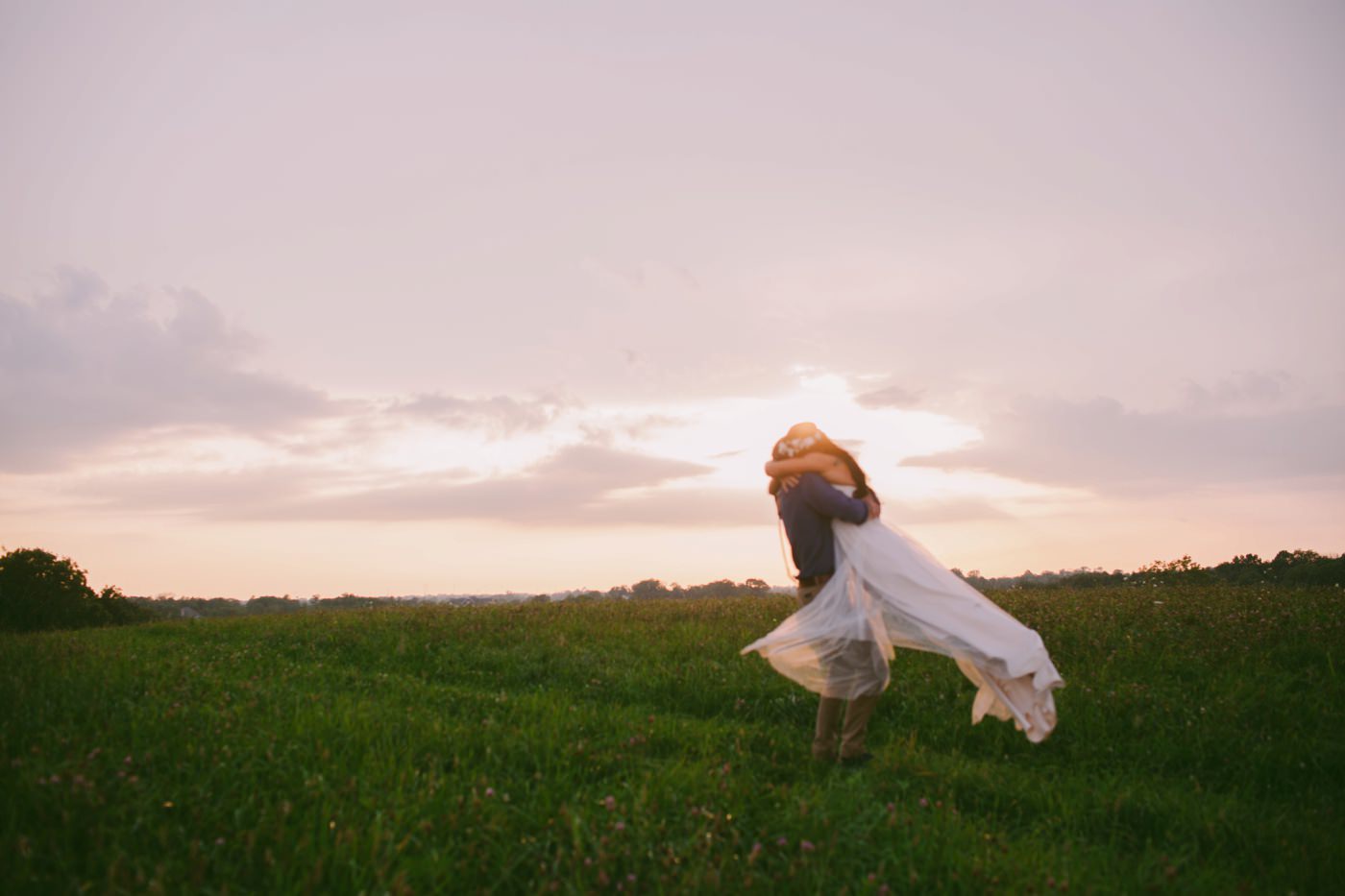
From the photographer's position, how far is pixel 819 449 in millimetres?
7914

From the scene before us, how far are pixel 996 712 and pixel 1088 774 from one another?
3.45 ft

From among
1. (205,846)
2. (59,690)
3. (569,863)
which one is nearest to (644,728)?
(569,863)

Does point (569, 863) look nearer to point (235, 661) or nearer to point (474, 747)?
point (474, 747)

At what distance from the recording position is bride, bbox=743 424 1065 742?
7.33m

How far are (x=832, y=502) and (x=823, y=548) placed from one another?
2.08 feet

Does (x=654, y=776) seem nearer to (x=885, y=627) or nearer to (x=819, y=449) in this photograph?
(x=885, y=627)

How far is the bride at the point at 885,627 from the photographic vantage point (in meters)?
7.33

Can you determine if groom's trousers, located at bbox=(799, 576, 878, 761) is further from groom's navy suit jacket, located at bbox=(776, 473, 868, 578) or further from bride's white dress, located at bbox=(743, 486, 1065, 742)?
groom's navy suit jacket, located at bbox=(776, 473, 868, 578)

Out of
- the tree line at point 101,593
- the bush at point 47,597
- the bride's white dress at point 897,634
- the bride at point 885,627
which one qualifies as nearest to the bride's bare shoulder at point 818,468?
the bride at point 885,627

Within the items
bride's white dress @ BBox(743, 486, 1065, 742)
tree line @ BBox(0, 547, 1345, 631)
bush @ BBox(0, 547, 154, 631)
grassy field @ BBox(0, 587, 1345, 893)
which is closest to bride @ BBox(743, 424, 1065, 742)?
bride's white dress @ BBox(743, 486, 1065, 742)

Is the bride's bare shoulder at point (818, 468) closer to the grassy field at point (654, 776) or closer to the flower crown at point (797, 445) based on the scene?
Result: the flower crown at point (797, 445)

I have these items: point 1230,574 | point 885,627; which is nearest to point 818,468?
point 885,627

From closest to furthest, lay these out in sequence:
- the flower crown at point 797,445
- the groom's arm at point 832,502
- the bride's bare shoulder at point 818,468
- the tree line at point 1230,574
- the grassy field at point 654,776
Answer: the grassy field at point 654,776, the groom's arm at point 832,502, the bride's bare shoulder at point 818,468, the flower crown at point 797,445, the tree line at point 1230,574

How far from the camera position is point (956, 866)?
5109 millimetres
